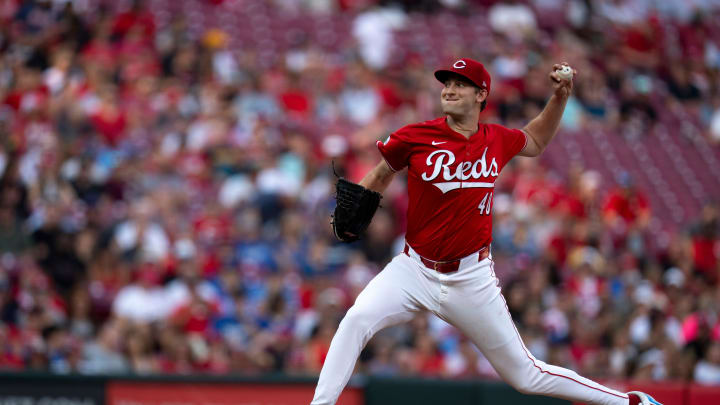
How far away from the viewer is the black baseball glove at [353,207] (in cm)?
484

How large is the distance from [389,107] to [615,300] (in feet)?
12.8

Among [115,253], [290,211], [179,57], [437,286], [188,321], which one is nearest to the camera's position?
[437,286]

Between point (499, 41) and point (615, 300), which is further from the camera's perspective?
point (499, 41)

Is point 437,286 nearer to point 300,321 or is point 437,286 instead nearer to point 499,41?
point 300,321

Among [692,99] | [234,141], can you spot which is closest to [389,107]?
[234,141]

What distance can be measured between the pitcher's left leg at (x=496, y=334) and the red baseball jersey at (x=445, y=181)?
0.17m

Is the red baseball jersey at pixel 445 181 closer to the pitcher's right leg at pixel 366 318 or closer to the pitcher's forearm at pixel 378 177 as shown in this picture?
the pitcher's forearm at pixel 378 177

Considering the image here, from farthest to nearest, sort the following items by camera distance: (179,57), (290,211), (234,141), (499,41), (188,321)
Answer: (499,41) < (179,57) < (234,141) < (290,211) < (188,321)

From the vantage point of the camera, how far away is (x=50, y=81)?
38.4 feet

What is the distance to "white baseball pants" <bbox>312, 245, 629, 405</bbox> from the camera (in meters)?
4.80

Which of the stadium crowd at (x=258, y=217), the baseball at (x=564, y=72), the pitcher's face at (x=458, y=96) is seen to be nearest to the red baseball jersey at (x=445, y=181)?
the pitcher's face at (x=458, y=96)

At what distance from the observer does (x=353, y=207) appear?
4.84m

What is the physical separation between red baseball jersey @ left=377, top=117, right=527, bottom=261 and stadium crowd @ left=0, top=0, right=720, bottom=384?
3.86 m

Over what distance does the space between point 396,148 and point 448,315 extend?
826mm
